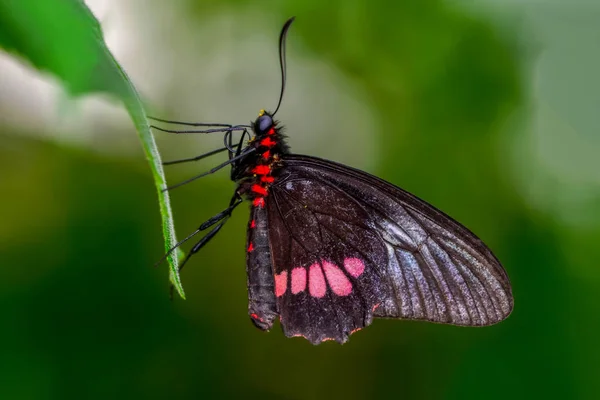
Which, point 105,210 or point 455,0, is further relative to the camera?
point 455,0

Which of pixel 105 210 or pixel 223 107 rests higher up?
pixel 223 107

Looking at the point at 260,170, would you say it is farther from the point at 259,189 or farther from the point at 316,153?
the point at 316,153

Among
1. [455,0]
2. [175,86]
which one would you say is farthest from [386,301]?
[455,0]

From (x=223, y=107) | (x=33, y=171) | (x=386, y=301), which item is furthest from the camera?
(x=223, y=107)

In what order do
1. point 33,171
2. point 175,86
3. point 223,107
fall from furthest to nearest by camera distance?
point 223,107, point 175,86, point 33,171

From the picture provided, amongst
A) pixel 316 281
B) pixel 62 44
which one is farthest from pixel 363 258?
pixel 62 44

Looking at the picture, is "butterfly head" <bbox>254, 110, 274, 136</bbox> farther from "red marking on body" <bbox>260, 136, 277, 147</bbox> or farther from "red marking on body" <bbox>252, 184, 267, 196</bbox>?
"red marking on body" <bbox>252, 184, 267, 196</bbox>

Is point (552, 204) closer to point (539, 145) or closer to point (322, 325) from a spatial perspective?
point (539, 145)

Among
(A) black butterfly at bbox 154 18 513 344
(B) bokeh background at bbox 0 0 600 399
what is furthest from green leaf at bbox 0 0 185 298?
(B) bokeh background at bbox 0 0 600 399

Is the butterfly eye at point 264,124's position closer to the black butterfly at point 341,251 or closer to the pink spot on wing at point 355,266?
the black butterfly at point 341,251
